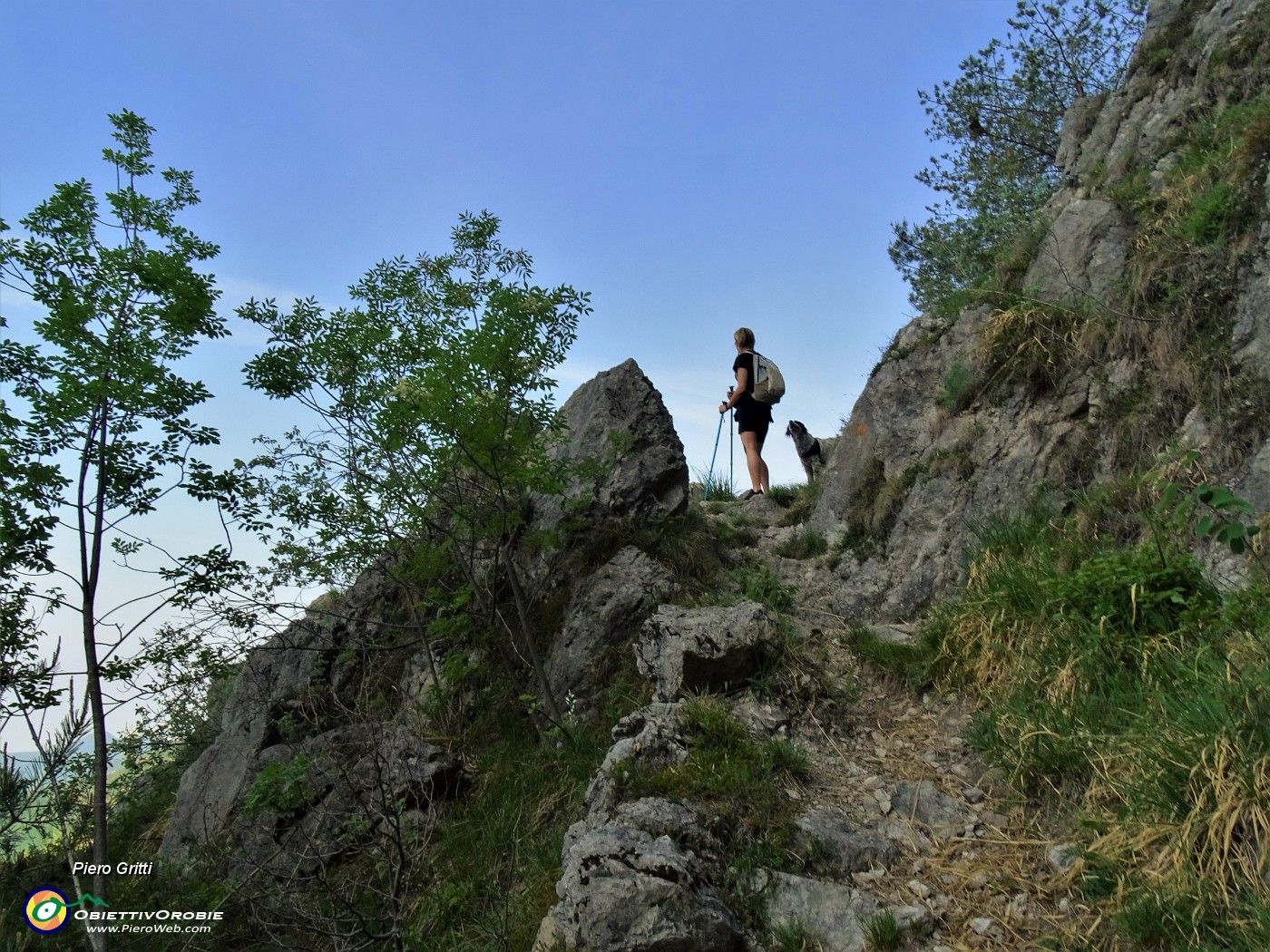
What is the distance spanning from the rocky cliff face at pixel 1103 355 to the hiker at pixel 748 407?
1.48 m

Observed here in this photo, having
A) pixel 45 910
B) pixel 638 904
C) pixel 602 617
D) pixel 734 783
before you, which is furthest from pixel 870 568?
pixel 45 910

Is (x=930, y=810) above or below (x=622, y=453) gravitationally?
below

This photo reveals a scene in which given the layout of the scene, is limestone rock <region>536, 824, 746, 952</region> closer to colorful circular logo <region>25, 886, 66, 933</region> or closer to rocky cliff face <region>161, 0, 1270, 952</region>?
rocky cliff face <region>161, 0, 1270, 952</region>

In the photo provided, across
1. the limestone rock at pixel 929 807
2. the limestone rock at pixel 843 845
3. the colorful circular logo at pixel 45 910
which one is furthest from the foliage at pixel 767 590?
the colorful circular logo at pixel 45 910

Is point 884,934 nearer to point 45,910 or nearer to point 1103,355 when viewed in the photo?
point 1103,355

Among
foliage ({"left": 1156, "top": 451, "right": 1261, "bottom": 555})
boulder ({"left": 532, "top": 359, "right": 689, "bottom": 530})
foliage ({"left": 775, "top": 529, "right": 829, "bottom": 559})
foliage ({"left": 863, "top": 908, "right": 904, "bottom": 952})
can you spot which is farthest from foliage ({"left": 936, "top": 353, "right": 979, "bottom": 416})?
foliage ({"left": 863, "top": 908, "right": 904, "bottom": 952})

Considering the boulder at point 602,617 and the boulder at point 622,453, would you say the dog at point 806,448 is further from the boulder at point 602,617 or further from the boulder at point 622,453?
the boulder at point 602,617

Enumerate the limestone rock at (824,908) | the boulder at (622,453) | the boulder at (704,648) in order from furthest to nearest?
the boulder at (622,453) → the boulder at (704,648) → the limestone rock at (824,908)

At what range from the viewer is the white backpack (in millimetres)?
10586

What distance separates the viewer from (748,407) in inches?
421

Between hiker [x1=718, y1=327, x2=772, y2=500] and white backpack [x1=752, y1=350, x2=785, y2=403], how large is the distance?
2.0 inches

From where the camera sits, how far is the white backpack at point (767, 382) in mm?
10586

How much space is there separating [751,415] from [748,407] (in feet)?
0.38

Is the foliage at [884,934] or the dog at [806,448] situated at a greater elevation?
the dog at [806,448]
